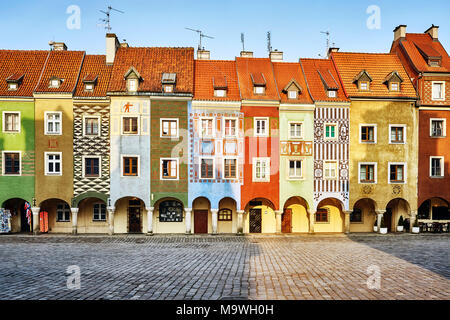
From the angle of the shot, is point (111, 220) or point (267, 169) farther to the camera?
point (267, 169)

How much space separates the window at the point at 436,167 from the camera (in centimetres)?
2483

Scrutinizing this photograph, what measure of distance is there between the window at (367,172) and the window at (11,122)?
26.3 metres

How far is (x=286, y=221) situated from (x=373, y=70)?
47.9 ft

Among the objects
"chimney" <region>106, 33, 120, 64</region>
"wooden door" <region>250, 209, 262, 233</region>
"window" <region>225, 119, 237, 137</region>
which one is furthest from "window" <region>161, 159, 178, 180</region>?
"chimney" <region>106, 33, 120, 64</region>

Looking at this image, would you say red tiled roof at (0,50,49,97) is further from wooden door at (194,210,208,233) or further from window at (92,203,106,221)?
wooden door at (194,210,208,233)

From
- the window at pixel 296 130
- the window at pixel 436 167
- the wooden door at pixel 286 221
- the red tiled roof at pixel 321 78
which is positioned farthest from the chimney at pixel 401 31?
the wooden door at pixel 286 221

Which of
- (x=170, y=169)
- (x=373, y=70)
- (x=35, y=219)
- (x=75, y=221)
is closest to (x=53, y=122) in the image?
(x=35, y=219)

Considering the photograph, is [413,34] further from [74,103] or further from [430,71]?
[74,103]

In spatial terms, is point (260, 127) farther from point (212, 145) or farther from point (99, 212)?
point (99, 212)

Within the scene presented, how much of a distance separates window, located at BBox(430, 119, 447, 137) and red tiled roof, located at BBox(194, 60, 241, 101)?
15.6 metres

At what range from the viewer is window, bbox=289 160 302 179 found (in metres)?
24.1

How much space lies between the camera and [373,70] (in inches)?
1034
